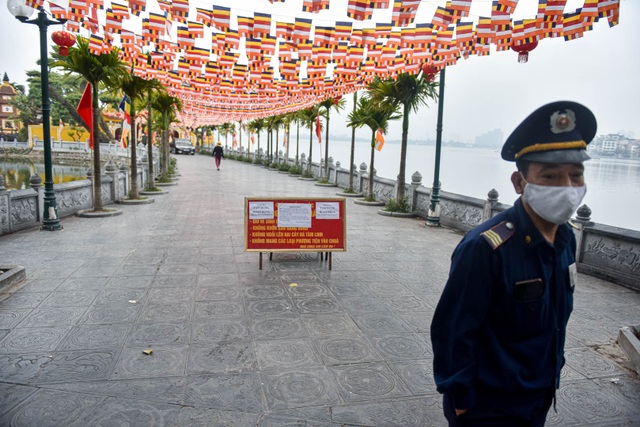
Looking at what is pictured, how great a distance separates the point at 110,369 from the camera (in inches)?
156

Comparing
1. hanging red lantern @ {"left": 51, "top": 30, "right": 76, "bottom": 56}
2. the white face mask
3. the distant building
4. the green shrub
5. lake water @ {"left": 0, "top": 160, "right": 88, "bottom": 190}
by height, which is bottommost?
lake water @ {"left": 0, "top": 160, "right": 88, "bottom": 190}

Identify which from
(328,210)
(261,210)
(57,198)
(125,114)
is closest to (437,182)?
(328,210)

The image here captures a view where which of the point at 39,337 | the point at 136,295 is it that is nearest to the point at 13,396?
the point at 39,337

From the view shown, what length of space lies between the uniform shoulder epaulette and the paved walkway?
2.06 m

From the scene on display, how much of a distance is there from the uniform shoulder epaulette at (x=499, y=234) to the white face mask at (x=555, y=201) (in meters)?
0.14

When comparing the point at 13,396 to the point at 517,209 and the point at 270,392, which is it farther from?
the point at 517,209

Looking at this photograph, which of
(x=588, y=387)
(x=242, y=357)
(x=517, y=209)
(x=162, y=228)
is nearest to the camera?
(x=517, y=209)

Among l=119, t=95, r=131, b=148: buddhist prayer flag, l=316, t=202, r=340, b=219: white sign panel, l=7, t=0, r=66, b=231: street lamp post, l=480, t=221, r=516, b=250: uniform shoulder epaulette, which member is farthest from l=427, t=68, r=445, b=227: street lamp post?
l=480, t=221, r=516, b=250: uniform shoulder epaulette

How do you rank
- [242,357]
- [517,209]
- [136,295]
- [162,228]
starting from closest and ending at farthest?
[517,209]
[242,357]
[136,295]
[162,228]

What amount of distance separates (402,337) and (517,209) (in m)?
3.16

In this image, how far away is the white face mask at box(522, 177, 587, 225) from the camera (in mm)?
1879

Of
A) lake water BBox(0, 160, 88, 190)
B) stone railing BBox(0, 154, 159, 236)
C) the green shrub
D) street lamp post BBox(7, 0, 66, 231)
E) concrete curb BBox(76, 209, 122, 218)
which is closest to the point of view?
street lamp post BBox(7, 0, 66, 231)

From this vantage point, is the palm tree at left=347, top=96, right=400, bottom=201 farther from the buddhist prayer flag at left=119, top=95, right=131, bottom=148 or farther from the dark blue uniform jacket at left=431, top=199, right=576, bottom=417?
the dark blue uniform jacket at left=431, top=199, right=576, bottom=417

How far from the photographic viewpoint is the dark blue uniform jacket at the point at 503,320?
6.00 feet
